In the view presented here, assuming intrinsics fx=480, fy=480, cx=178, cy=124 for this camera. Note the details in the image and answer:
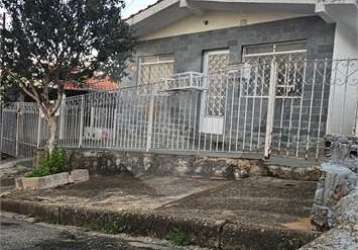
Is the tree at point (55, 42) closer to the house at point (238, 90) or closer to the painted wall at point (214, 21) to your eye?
the house at point (238, 90)

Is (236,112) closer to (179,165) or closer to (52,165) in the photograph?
(179,165)

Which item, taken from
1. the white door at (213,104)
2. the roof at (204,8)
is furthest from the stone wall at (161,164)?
the roof at (204,8)

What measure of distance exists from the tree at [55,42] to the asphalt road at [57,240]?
11.8 feet

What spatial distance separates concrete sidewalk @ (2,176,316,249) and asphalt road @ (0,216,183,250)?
0.31 m

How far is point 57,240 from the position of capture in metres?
5.56

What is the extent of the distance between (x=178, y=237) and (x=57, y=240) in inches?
57.4

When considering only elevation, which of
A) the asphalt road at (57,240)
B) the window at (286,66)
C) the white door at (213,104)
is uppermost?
the window at (286,66)

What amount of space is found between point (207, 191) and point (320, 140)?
1.88m

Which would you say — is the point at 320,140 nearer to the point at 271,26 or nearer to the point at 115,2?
the point at 271,26

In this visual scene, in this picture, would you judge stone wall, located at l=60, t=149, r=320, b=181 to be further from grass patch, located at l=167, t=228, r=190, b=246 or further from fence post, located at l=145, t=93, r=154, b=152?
grass patch, located at l=167, t=228, r=190, b=246

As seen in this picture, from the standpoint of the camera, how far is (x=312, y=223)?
4.46 metres

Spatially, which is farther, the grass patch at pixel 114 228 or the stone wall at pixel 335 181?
the grass patch at pixel 114 228

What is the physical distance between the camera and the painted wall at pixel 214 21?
1058 centimetres

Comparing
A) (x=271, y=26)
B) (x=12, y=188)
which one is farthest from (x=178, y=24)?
(x=12, y=188)
